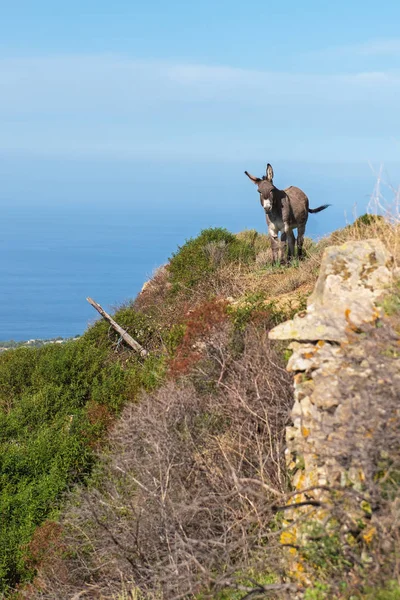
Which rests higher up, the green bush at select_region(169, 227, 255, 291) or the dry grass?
the green bush at select_region(169, 227, 255, 291)

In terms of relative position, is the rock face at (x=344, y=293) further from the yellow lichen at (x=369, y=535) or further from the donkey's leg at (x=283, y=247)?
the donkey's leg at (x=283, y=247)

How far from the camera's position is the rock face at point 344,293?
775 centimetres

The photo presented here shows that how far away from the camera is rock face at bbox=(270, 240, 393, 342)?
305 inches

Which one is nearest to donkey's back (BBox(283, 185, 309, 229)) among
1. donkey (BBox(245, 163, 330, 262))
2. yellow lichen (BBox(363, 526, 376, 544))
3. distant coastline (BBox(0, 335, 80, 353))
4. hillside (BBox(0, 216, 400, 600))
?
donkey (BBox(245, 163, 330, 262))

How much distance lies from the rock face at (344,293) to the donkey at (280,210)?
31.8 ft

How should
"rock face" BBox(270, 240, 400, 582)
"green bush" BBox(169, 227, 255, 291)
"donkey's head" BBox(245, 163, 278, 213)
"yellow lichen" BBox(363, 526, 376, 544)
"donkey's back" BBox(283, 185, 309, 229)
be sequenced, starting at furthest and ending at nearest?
"green bush" BBox(169, 227, 255, 291) → "donkey's back" BBox(283, 185, 309, 229) → "donkey's head" BBox(245, 163, 278, 213) → "rock face" BBox(270, 240, 400, 582) → "yellow lichen" BBox(363, 526, 376, 544)

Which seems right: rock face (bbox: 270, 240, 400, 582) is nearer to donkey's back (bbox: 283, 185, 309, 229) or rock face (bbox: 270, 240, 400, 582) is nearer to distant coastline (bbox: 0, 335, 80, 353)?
donkey's back (bbox: 283, 185, 309, 229)

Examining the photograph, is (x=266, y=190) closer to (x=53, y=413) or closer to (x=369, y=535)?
(x=53, y=413)

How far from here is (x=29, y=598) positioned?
34.9 feet

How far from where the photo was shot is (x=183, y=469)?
32.6 feet

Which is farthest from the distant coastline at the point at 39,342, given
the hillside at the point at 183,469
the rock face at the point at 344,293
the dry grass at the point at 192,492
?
the rock face at the point at 344,293

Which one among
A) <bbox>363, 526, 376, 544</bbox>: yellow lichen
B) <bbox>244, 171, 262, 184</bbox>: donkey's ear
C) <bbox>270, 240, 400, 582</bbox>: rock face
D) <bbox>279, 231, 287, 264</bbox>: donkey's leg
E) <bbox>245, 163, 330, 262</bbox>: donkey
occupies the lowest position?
<bbox>363, 526, 376, 544</bbox>: yellow lichen

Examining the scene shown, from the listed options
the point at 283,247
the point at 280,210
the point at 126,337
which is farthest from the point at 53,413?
the point at 280,210

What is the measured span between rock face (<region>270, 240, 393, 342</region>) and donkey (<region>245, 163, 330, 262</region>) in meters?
9.70
